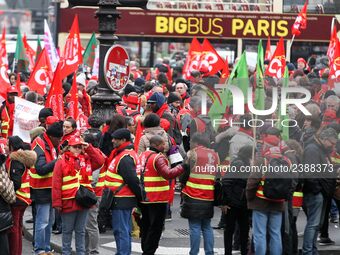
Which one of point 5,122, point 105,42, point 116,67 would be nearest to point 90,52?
point 5,122

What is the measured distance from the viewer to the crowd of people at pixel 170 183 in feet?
42.0

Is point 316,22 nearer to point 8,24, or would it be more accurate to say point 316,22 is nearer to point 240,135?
point 240,135

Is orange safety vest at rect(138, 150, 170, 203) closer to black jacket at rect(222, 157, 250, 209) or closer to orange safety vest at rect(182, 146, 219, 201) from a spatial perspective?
orange safety vest at rect(182, 146, 219, 201)

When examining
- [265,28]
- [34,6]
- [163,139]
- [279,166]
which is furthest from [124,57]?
[34,6]

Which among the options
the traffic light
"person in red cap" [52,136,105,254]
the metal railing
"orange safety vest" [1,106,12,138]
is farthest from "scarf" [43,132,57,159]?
the metal railing

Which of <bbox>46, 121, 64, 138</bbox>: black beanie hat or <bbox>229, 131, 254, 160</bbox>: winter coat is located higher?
Result: <bbox>46, 121, 64, 138</bbox>: black beanie hat

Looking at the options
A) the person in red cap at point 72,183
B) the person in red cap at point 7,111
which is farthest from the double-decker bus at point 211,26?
the person in red cap at point 72,183

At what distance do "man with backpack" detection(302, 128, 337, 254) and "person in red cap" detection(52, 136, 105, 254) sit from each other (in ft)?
8.68

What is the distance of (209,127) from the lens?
1420cm

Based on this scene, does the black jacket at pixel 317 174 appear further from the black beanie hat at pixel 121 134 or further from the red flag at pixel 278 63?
the red flag at pixel 278 63

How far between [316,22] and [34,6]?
44.2 m

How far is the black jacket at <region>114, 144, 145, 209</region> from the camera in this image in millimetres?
13016

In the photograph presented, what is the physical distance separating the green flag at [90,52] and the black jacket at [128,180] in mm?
12724

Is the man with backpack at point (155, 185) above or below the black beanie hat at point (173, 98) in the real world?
below
